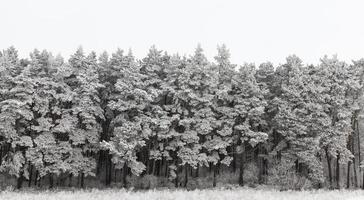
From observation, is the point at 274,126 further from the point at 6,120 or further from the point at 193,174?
the point at 6,120

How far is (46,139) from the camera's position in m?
40.7

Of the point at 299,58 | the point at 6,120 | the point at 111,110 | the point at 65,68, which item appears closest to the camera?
the point at 6,120

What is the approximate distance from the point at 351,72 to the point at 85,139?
3182 centimetres

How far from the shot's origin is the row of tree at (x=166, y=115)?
40.6m

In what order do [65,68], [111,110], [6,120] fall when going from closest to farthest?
[6,120]
[65,68]
[111,110]

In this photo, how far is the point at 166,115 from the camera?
144 ft

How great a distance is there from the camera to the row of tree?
40594mm

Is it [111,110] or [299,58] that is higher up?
[299,58]

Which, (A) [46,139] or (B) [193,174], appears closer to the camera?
(A) [46,139]

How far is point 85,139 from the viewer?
43500 millimetres

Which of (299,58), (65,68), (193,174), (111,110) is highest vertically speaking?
(299,58)

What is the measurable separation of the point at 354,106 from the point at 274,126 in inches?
368

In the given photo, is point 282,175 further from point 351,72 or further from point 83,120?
point 83,120

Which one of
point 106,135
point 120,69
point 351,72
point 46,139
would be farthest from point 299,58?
point 46,139
